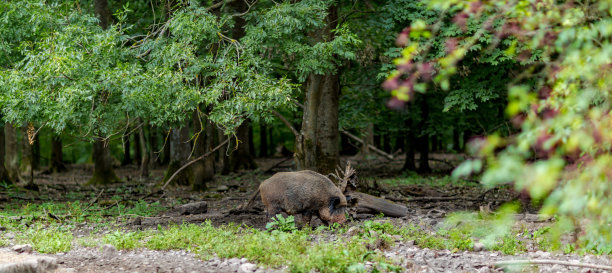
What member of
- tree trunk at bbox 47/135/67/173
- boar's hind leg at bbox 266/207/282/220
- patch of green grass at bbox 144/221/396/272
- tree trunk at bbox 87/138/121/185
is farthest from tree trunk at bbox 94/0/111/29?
tree trunk at bbox 47/135/67/173

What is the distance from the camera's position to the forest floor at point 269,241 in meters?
7.04

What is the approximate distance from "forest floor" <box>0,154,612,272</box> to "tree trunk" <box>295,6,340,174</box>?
146 centimetres

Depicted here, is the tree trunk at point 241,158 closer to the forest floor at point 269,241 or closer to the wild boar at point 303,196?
the forest floor at point 269,241

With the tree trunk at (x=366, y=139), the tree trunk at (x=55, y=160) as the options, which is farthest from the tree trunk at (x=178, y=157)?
the tree trunk at (x=55, y=160)

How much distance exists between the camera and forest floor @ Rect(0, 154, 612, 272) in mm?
7035

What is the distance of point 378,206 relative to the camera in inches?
426

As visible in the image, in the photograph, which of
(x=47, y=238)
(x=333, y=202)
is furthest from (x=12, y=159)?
(x=333, y=202)

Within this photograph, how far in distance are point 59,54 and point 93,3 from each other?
734 centimetres

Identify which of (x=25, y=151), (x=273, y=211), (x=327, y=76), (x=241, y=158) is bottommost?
(x=273, y=211)

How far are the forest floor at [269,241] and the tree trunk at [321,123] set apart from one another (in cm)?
146

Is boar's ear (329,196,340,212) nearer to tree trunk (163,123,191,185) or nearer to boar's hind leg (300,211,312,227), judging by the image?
boar's hind leg (300,211,312,227)

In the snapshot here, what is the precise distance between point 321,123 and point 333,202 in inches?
201

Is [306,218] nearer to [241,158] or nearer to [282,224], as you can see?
[282,224]

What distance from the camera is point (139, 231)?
9.50m
